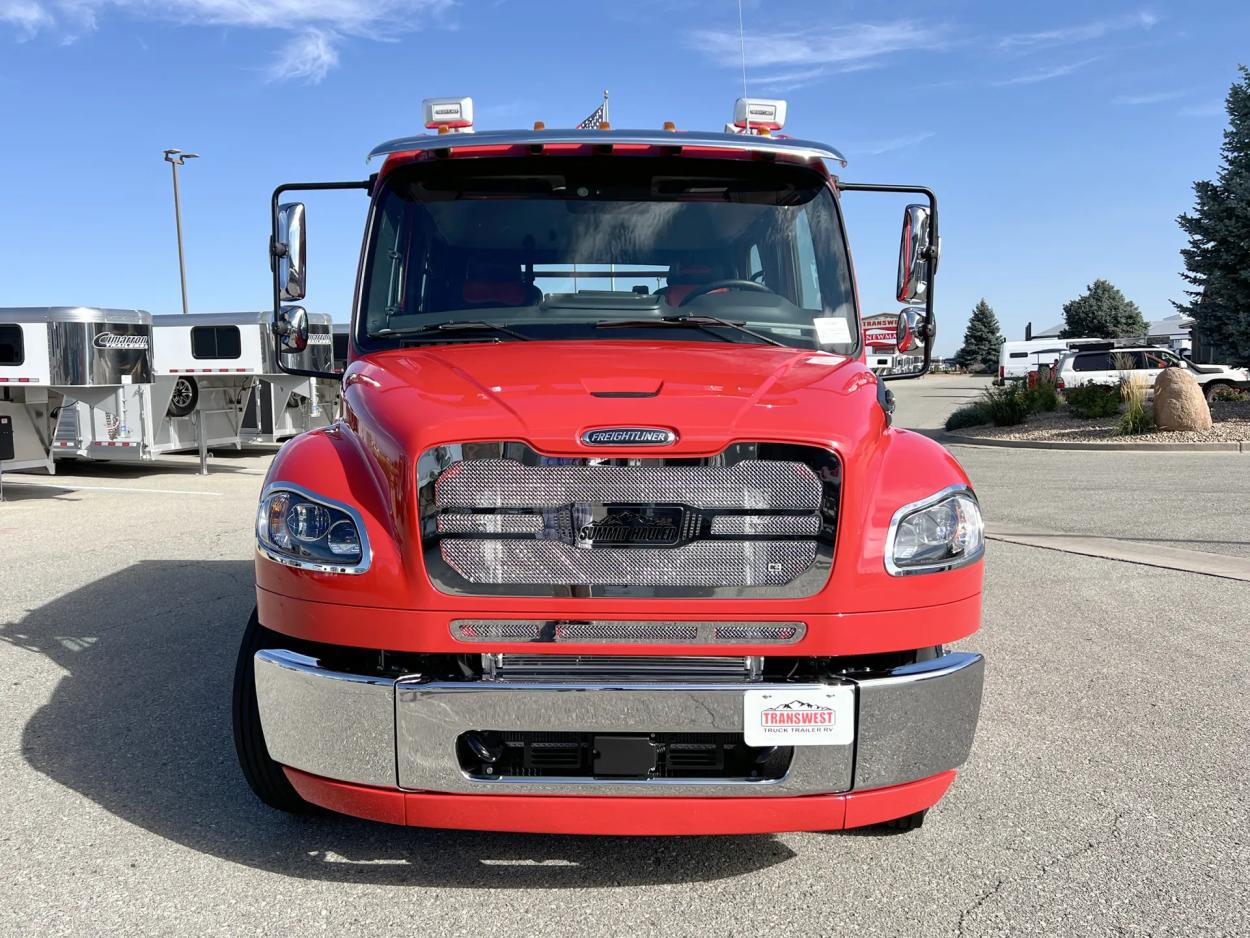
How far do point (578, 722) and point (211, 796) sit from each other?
1680 millimetres

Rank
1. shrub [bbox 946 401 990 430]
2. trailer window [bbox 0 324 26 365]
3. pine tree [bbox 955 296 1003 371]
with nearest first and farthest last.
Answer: trailer window [bbox 0 324 26 365], shrub [bbox 946 401 990 430], pine tree [bbox 955 296 1003 371]

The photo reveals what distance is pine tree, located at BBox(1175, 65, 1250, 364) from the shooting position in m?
21.5

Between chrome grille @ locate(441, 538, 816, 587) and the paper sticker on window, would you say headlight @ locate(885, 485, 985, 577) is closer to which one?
chrome grille @ locate(441, 538, 816, 587)

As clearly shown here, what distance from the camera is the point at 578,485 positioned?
2924mm

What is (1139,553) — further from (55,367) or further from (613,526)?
(55,367)

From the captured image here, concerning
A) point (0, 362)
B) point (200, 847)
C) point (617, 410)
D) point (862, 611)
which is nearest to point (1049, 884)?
point (862, 611)

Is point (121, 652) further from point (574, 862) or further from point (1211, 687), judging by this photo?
point (1211, 687)

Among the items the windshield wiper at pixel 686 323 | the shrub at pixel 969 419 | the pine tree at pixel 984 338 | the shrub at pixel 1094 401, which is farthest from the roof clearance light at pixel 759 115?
the pine tree at pixel 984 338

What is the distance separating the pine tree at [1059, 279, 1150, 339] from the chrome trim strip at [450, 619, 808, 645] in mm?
70352

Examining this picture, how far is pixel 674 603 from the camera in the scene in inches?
114

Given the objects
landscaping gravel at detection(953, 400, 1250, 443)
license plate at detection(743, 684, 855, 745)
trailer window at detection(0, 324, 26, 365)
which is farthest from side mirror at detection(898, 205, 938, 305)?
landscaping gravel at detection(953, 400, 1250, 443)

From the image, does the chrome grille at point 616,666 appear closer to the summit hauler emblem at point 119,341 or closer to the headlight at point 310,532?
the headlight at point 310,532

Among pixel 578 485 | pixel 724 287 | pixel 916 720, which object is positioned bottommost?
pixel 916 720

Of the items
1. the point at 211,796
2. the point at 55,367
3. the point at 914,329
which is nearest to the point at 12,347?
the point at 55,367
